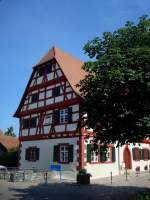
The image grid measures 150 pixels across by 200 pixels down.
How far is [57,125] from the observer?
87.0 feet

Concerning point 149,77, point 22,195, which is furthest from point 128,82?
point 22,195

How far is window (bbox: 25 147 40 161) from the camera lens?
1112 inches

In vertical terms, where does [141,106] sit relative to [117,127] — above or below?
above

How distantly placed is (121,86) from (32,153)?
57.3 ft

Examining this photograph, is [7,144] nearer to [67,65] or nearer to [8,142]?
[8,142]

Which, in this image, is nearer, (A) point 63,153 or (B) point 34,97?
(A) point 63,153

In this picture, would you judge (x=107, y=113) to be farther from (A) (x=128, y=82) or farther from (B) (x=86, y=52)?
(B) (x=86, y=52)

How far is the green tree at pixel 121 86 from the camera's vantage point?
45.8 feet

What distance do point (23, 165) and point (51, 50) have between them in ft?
42.3

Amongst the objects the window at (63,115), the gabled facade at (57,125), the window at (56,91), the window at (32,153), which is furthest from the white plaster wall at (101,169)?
the window at (56,91)

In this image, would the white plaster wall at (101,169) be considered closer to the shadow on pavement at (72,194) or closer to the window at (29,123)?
the shadow on pavement at (72,194)

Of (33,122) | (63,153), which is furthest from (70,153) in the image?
(33,122)

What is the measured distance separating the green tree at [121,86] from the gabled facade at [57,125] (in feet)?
26.3

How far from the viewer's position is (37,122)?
2903 cm
